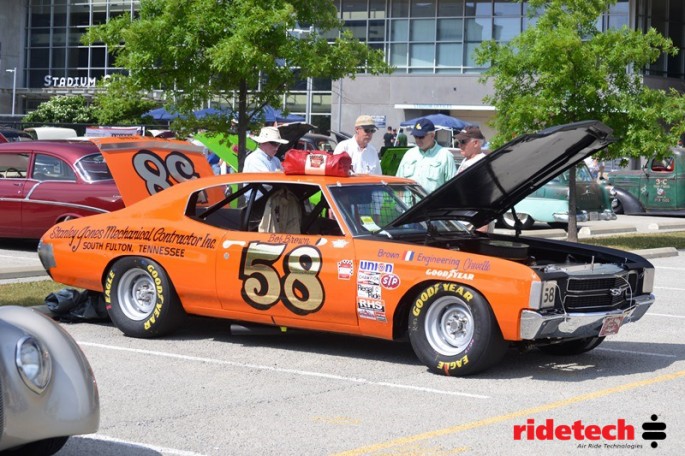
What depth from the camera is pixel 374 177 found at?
9.54 m

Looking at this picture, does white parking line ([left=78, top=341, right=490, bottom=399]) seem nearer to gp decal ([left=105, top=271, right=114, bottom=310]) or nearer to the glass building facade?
gp decal ([left=105, top=271, right=114, bottom=310])

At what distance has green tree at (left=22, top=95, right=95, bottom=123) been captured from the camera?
1829 inches

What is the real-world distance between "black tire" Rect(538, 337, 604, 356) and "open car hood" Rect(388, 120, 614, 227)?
3.91 ft

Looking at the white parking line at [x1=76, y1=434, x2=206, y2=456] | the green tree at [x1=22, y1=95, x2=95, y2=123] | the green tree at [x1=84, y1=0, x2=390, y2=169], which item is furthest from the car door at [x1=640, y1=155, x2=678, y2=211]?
the white parking line at [x1=76, y1=434, x2=206, y2=456]

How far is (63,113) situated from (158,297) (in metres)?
39.3

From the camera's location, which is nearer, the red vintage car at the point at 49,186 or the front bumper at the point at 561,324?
the front bumper at the point at 561,324

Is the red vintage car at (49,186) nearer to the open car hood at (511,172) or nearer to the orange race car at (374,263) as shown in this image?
the orange race car at (374,263)

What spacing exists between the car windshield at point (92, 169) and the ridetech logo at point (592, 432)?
10160 millimetres

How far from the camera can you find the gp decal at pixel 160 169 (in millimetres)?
10953

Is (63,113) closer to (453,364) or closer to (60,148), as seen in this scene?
(60,148)

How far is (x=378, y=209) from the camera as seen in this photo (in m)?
9.14

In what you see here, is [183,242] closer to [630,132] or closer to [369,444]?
[369,444]

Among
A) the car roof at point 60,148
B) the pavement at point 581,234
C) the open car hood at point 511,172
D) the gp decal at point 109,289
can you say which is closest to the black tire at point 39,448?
the open car hood at point 511,172

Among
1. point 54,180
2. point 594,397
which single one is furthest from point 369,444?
point 54,180
